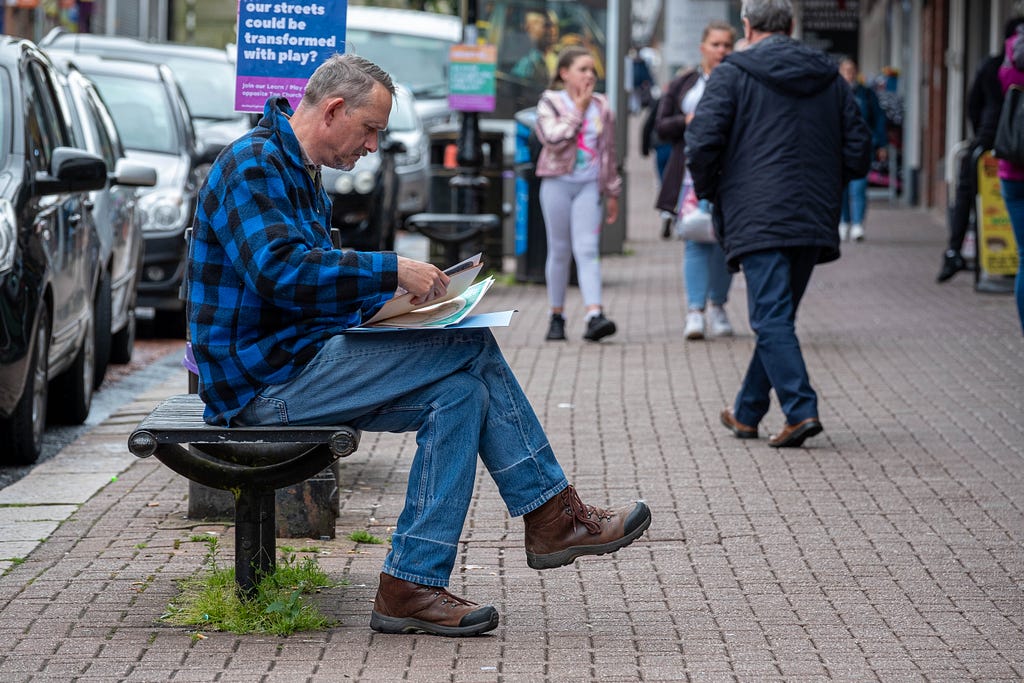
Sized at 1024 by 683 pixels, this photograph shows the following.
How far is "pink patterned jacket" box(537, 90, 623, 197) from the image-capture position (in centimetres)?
1086

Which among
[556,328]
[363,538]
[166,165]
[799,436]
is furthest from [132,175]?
[363,538]

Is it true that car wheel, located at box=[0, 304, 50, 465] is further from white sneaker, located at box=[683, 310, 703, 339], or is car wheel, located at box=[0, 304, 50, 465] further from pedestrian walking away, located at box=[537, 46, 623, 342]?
white sneaker, located at box=[683, 310, 703, 339]

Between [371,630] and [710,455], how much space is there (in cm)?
296

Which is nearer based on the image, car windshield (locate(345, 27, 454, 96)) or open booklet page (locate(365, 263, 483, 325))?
open booklet page (locate(365, 263, 483, 325))

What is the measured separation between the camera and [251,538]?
190 inches

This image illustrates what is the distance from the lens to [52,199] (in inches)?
312

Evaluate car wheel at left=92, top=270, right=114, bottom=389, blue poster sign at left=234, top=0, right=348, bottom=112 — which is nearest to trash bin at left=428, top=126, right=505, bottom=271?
car wheel at left=92, top=270, right=114, bottom=389

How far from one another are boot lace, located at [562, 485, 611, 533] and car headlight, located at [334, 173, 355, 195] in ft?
37.8

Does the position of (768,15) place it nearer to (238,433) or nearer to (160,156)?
(238,433)

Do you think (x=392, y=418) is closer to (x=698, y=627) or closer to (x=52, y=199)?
(x=698, y=627)

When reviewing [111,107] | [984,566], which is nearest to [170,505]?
[984,566]

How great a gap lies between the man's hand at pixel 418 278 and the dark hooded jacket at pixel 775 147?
3.39m

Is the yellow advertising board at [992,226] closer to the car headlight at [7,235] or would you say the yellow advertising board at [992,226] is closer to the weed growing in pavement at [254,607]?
the car headlight at [7,235]

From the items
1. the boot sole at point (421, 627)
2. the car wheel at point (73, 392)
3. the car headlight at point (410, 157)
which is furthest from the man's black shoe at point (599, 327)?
the car headlight at point (410, 157)
